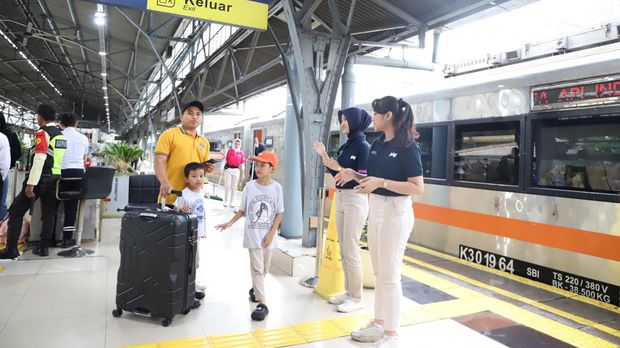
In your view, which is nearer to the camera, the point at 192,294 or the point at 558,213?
the point at 192,294

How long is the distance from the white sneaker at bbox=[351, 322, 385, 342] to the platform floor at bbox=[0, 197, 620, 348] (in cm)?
5

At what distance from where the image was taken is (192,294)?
10.9 ft

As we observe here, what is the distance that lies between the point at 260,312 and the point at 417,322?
128 cm

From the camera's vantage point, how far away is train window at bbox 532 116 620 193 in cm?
389

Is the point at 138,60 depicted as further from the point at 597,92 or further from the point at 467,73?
the point at 597,92

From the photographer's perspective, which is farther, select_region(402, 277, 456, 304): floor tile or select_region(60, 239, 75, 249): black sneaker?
select_region(60, 239, 75, 249): black sneaker

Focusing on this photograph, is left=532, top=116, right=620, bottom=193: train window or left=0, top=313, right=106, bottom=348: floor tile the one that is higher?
left=532, top=116, right=620, bottom=193: train window

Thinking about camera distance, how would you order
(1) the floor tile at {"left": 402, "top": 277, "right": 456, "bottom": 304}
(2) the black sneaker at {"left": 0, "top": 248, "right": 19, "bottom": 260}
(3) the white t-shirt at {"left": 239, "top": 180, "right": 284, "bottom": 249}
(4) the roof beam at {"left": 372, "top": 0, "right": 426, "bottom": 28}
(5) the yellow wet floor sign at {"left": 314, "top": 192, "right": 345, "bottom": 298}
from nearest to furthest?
(3) the white t-shirt at {"left": 239, "top": 180, "right": 284, "bottom": 249}, (5) the yellow wet floor sign at {"left": 314, "top": 192, "right": 345, "bottom": 298}, (1) the floor tile at {"left": 402, "top": 277, "right": 456, "bottom": 304}, (2) the black sneaker at {"left": 0, "top": 248, "right": 19, "bottom": 260}, (4) the roof beam at {"left": 372, "top": 0, "right": 426, "bottom": 28}

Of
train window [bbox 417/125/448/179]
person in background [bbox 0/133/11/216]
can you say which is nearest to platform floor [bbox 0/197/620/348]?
person in background [bbox 0/133/11/216]

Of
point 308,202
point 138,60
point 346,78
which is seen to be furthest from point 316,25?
point 138,60

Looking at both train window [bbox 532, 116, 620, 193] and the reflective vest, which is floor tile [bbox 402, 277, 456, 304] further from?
the reflective vest

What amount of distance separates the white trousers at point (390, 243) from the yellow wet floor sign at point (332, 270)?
103 cm

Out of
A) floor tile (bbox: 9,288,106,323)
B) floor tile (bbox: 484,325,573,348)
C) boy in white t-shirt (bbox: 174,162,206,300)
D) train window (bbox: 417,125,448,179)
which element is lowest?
floor tile (bbox: 484,325,573,348)

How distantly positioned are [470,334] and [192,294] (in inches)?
85.8
